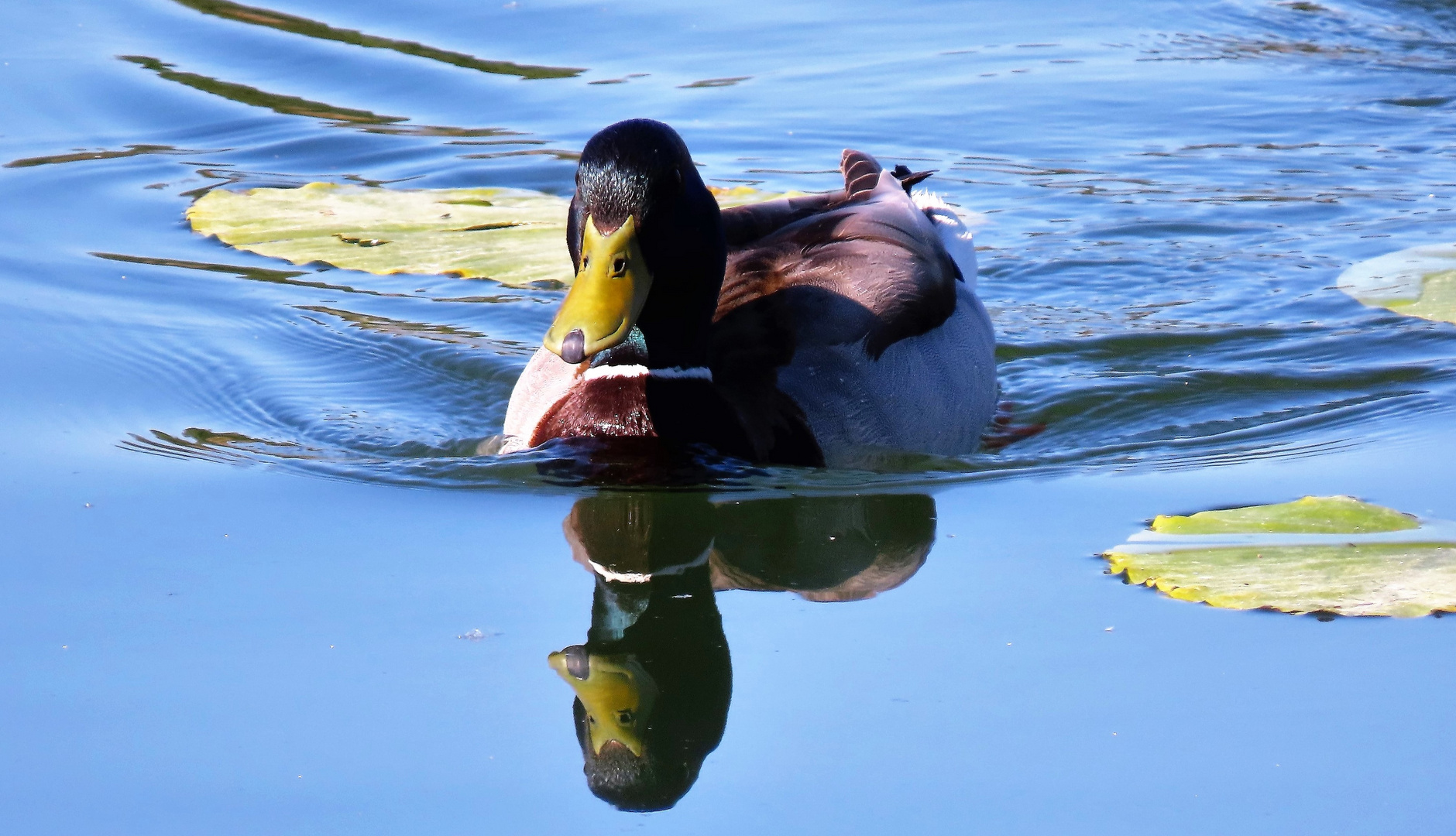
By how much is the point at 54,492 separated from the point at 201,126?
5.81 metres

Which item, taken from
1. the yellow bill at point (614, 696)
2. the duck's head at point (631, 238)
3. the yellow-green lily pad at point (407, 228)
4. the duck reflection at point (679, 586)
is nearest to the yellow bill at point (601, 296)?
the duck's head at point (631, 238)

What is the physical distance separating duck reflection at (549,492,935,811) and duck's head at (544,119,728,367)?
54cm

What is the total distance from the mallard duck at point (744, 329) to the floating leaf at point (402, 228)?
5.82 feet

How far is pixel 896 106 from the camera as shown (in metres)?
10.8

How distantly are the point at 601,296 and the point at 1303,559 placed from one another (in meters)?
1.97

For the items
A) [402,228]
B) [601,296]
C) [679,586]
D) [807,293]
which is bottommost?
[679,586]

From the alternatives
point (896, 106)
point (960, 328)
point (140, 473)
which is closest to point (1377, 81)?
point (896, 106)

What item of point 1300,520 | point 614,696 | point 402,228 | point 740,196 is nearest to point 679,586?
point 614,696

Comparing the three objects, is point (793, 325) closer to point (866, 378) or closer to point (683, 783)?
point (866, 378)

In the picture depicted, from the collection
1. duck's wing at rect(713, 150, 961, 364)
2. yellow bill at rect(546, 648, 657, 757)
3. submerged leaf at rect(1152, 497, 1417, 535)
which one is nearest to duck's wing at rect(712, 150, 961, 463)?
duck's wing at rect(713, 150, 961, 364)

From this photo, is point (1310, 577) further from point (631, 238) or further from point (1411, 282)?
point (1411, 282)

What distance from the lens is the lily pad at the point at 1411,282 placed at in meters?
7.04

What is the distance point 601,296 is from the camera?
4.77 m

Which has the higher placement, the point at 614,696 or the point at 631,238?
the point at 631,238
